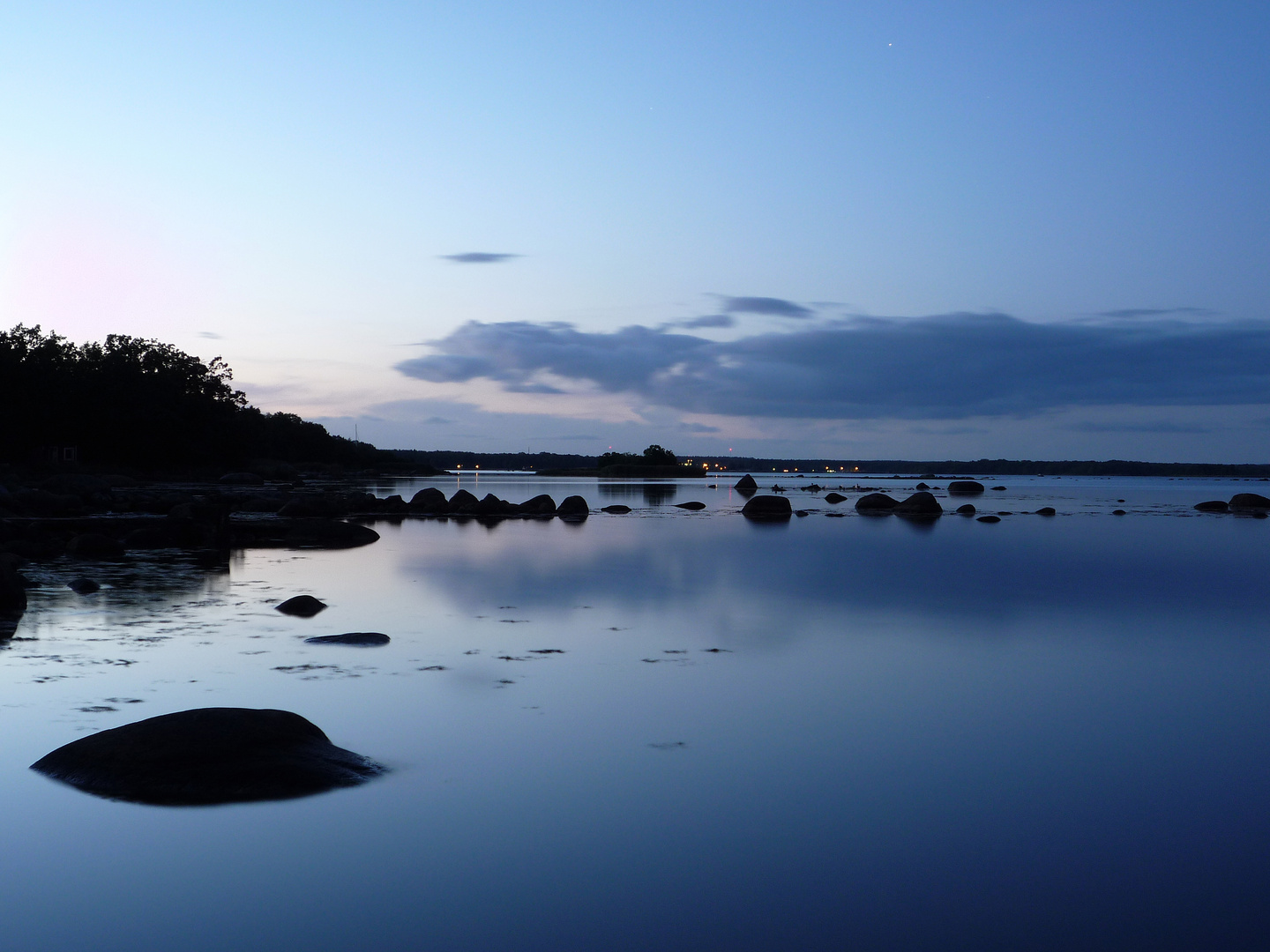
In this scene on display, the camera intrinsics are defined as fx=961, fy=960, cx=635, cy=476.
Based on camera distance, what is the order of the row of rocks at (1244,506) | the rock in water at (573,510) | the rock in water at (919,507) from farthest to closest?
the row of rocks at (1244,506) → the rock in water at (919,507) → the rock in water at (573,510)

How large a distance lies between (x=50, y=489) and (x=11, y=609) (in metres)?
38.2

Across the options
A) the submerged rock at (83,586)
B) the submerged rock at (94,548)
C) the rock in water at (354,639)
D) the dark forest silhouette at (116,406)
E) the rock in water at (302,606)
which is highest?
the dark forest silhouette at (116,406)

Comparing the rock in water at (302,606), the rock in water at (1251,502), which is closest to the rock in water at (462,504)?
the rock in water at (302,606)

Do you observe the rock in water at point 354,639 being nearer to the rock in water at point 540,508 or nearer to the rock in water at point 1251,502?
the rock in water at point 540,508

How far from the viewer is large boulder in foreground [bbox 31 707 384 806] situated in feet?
22.2

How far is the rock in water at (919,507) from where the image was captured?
50.5 m

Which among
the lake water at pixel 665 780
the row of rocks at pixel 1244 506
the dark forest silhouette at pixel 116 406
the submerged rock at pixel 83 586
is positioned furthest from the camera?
the dark forest silhouette at pixel 116 406

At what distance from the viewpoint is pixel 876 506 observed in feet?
173

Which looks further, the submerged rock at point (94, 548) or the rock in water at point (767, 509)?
the rock in water at point (767, 509)

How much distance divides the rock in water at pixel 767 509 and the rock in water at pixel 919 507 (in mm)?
5960

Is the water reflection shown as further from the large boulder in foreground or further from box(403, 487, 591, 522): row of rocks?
the large boulder in foreground

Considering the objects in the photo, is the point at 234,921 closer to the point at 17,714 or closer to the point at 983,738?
the point at 17,714

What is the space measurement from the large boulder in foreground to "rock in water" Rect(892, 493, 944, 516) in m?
46.1

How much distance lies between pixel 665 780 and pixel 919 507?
46076mm
